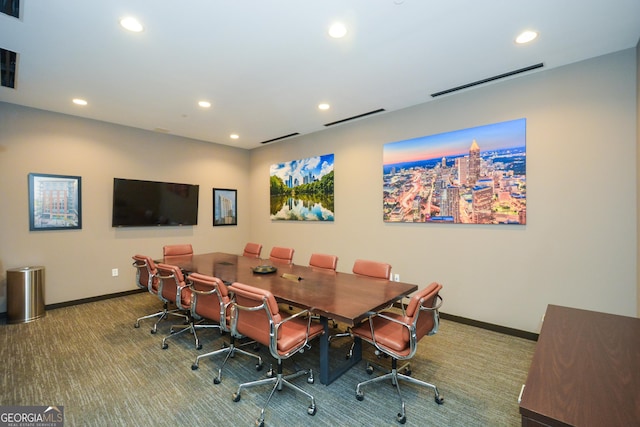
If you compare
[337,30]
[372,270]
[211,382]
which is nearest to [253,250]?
[372,270]

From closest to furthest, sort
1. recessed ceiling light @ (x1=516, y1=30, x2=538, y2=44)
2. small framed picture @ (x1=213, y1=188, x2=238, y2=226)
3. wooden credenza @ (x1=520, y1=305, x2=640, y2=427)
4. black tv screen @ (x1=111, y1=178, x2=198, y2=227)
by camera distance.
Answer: wooden credenza @ (x1=520, y1=305, x2=640, y2=427) < recessed ceiling light @ (x1=516, y1=30, x2=538, y2=44) < black tv screen @ (x1=111, y1=178, x2=198, y2=227) < small framed picture @ (x1=213, y1=188, x2=238, y2=226)

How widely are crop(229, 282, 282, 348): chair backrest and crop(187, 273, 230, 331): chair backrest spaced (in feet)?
0.68

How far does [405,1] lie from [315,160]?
11.7 feet

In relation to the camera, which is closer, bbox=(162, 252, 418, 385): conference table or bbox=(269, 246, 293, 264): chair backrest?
bbox=(162, 252, 418, 385): conference table

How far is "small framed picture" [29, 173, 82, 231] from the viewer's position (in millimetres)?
4301

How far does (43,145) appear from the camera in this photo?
14.4ft

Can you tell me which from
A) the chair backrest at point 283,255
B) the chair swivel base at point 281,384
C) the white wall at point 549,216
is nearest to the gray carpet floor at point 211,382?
the chair swivel base at point 281,384

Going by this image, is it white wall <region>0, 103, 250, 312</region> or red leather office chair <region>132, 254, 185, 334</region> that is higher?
white wall <region>0, 103, 250, 312</region>

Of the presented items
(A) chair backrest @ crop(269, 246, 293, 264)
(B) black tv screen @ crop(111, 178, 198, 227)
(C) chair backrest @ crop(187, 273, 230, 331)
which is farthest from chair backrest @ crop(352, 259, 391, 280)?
(B) black tv screen @ crop(111, 178, 198, 227)

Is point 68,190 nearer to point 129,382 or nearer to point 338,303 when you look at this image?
point 129,382

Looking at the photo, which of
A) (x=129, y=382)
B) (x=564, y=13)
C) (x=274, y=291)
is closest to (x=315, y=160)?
(x=274, y=291)

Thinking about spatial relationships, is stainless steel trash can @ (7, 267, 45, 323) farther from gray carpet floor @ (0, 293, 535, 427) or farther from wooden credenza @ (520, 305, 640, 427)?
wooden credenza @ (520, 305, 640, 427)

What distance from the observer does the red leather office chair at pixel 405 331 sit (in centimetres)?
208

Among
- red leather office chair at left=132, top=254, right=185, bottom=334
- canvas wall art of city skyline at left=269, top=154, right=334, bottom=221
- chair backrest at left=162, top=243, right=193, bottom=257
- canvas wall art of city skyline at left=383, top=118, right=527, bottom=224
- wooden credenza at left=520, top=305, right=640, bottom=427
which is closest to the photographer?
wooden credenza at left=520, top=305, right=640, bottom=427
